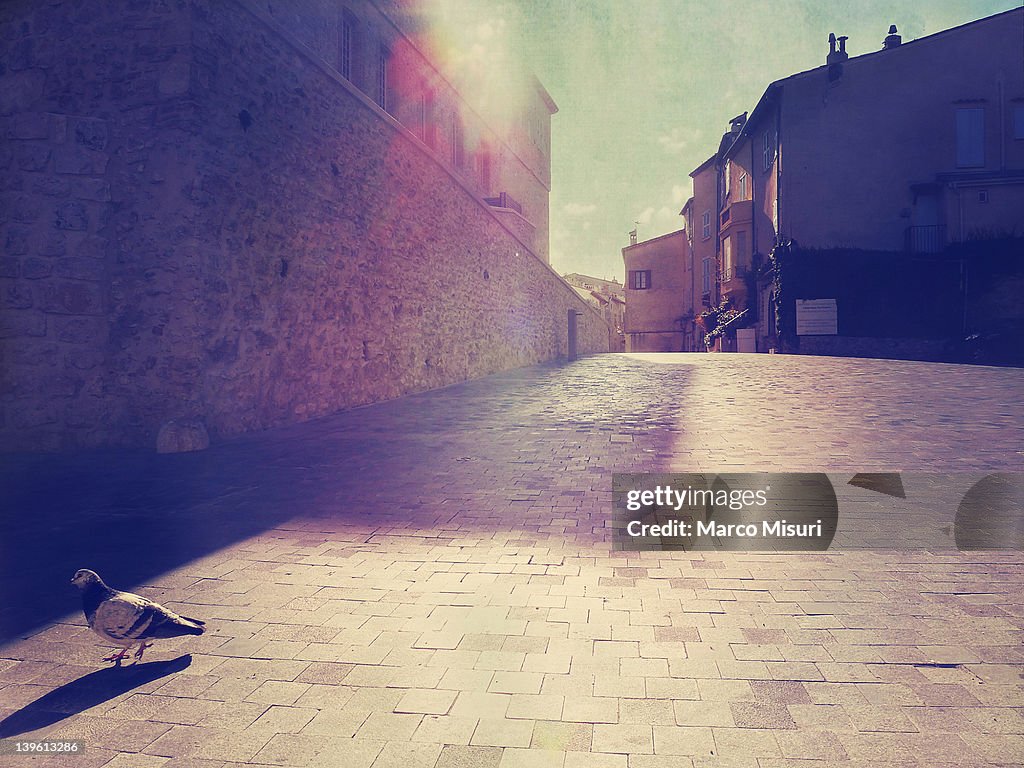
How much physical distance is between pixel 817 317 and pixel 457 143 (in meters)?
15.7

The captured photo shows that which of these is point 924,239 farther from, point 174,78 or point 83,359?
point 83,359

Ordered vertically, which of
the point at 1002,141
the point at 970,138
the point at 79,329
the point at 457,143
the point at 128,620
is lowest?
the point at 128,620

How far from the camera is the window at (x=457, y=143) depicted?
2486 cm

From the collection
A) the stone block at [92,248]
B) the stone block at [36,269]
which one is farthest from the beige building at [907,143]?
the stone block at [36,269]

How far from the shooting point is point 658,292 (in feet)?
148

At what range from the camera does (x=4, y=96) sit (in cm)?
764

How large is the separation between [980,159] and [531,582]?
2803 cm

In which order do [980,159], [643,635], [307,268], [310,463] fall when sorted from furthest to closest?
[980,159] → [307,268] → [310,463] → [643,635]

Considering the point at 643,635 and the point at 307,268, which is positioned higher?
the point at 307,268

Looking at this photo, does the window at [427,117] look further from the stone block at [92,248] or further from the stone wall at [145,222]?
the stone block at [92,248]

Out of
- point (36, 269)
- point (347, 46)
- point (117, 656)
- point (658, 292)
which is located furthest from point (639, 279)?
point (117, 656)

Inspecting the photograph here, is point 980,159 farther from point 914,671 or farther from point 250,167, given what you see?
point 914,671

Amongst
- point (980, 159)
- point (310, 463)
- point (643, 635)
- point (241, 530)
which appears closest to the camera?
point (643, 635)

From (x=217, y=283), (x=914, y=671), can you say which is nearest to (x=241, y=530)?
(x=914, y=671)
